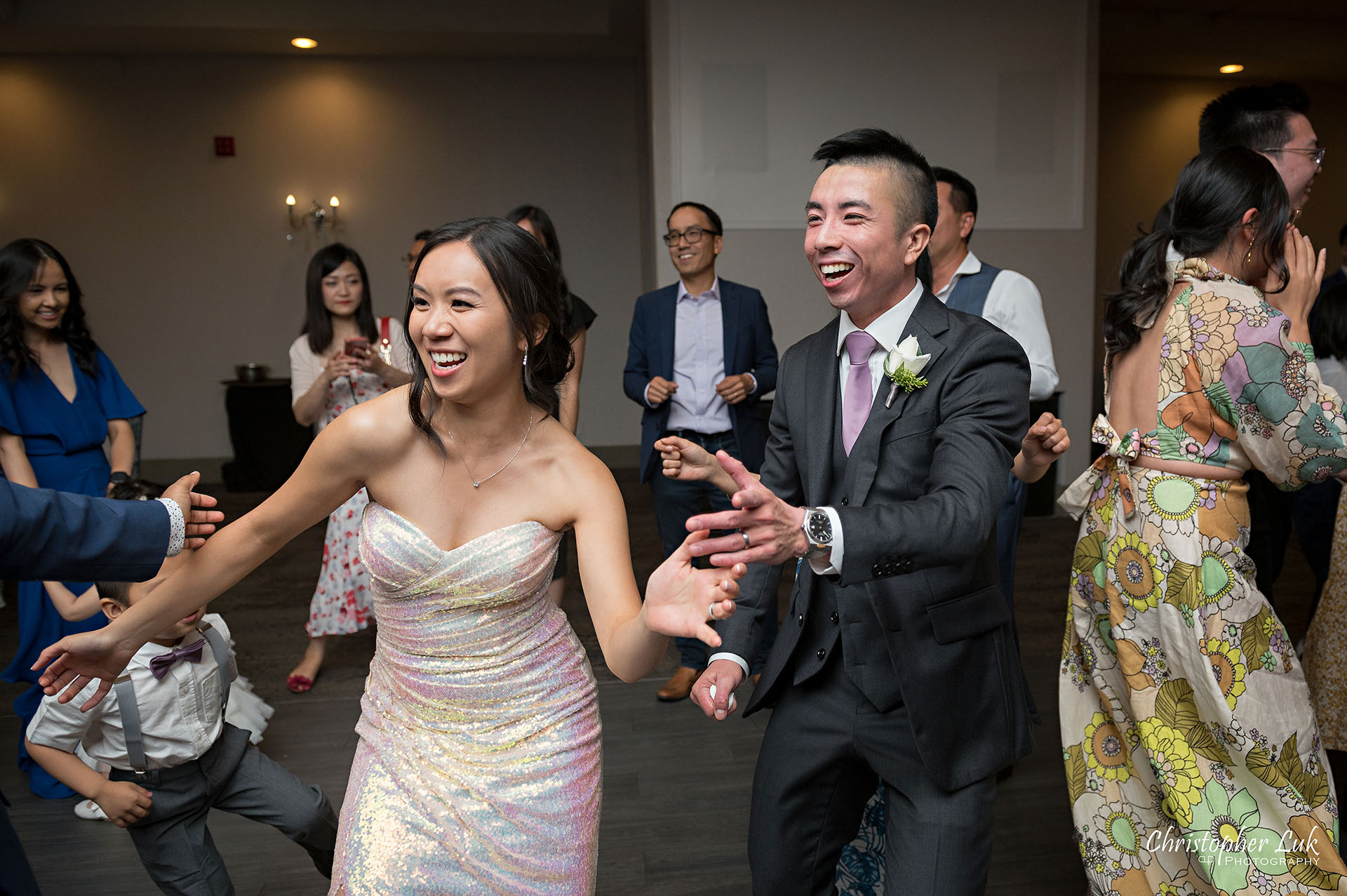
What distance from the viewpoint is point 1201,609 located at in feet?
6.82

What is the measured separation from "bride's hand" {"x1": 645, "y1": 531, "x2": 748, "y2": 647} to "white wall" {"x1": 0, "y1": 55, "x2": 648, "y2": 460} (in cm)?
843

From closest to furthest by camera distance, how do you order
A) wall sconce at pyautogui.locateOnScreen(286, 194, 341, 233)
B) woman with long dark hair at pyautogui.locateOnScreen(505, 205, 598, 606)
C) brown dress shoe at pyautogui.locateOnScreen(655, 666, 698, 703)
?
woman with long dark hair at pyautogui.locateOnScreen(505, 205, 598, 606), brown dress shoe at pyautogui.locateOnScreen(655, 666, 698, 703), wall sconce at pyautogui.locateOnScreen(286, 194, 341, 233)

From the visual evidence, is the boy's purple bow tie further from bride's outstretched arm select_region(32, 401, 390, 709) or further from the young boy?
bride's outstretched arm select_region(32, 401, 390, 709)

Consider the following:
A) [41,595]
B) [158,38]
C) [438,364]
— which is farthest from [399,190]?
[438,364]

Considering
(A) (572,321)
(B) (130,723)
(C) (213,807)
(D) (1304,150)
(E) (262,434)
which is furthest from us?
(E) (262,434)

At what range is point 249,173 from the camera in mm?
9008

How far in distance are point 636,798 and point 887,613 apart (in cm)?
165

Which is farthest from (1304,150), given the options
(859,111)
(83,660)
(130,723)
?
(859,111)

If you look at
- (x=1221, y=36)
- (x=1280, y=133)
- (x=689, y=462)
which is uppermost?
(x=1221, y=36)

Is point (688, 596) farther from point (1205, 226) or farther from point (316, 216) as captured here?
point (316, 216)

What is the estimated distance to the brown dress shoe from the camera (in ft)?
12.4

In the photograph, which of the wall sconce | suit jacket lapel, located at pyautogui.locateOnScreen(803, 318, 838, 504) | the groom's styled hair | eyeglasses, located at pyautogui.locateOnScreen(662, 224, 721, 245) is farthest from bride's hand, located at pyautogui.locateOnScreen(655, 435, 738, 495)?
the wall sconce

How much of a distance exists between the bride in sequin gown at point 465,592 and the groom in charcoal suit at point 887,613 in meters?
0.31

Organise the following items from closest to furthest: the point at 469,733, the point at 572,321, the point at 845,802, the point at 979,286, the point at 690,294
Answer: the point at 469,733, the point at 845,802, the point at 979,286, the point at 572,321, the point at 690,294
